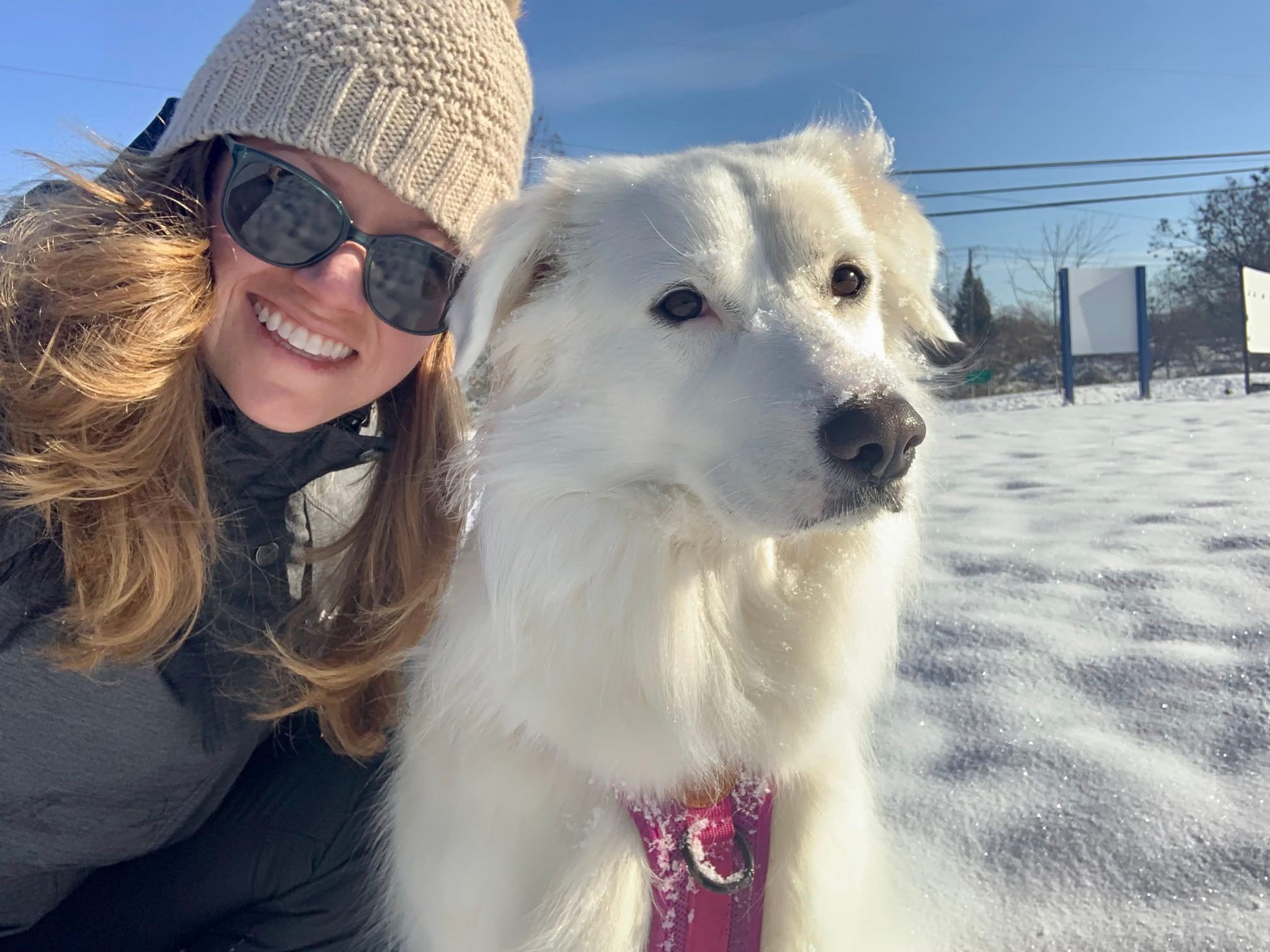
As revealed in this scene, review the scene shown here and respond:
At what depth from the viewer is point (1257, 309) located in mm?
13250

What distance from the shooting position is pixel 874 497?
118 cm

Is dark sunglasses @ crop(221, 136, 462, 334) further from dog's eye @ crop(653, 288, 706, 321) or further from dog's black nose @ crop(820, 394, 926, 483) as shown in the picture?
dog's black nose @ crop(820, 394, 926, 483)

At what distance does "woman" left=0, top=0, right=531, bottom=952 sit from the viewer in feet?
4.83

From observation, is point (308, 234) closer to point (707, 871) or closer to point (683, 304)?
point (683, 304)

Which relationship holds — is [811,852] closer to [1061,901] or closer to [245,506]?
[1061,901]

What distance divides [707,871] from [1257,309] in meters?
16.3

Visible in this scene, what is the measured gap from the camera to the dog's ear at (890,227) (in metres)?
1.69

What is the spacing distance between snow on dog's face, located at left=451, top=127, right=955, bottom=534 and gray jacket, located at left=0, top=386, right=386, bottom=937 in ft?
1.80

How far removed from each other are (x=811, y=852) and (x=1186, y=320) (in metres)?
23.6

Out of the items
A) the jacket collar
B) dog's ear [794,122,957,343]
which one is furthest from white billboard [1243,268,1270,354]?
the jacket collar

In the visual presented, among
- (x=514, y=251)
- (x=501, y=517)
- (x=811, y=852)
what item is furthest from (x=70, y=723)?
(x=811, y=852)

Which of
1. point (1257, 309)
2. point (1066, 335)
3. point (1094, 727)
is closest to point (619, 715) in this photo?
point (1094, 727)

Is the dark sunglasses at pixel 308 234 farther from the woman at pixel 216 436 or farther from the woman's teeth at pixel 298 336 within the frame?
the woman's teeth at pixel 298 336

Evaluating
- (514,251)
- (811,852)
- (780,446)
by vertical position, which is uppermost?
(514,251)
